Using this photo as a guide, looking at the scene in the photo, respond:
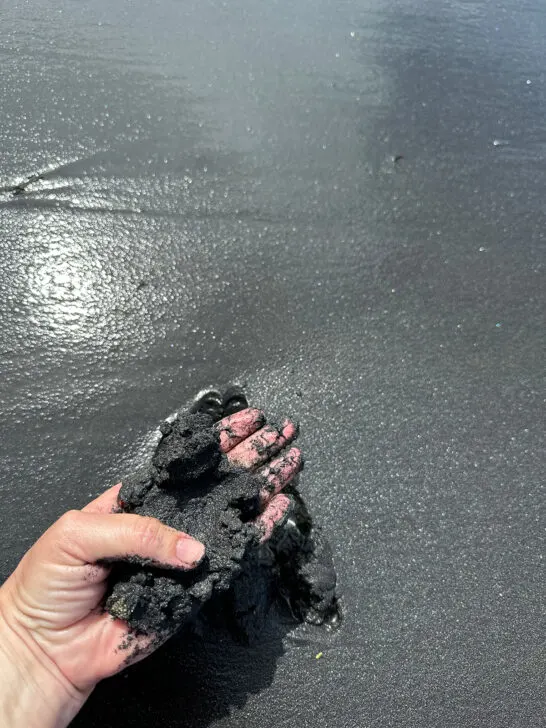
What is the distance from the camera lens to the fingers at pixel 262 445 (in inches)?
74.4

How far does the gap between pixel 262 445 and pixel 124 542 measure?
63cm

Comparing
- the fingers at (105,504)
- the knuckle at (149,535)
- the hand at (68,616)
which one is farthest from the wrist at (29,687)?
the knuckle at (149,535)

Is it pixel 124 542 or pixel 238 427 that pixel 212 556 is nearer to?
pixel 124 542

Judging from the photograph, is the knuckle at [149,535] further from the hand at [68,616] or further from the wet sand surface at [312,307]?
the wet sand surface at [312,307]

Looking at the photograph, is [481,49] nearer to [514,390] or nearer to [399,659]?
[514,390]

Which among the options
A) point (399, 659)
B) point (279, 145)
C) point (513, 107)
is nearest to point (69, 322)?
point (279, 145)

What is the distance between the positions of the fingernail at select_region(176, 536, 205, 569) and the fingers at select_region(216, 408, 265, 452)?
1.63 ft

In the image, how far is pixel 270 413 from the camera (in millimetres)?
2217

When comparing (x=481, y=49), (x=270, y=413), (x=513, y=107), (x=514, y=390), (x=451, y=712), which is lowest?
(x=451, y=712)

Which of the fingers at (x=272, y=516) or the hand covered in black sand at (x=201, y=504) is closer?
the hand covered in black sand at (x=201, y=504)

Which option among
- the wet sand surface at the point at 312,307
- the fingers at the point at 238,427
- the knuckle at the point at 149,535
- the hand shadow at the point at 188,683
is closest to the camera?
the knuckle at the point at 149,535

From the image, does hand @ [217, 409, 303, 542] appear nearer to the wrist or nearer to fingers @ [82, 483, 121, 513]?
fingers @ [82, 483, 121, 513]

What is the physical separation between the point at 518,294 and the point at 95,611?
247 centimetres

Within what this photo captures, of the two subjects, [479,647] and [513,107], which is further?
[513,107]
